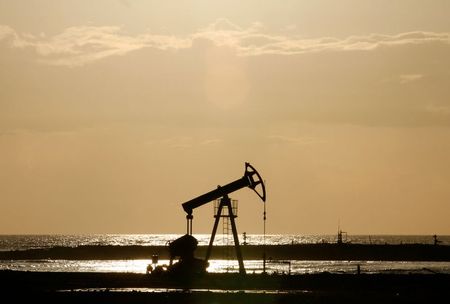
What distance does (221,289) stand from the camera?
54.0 metres

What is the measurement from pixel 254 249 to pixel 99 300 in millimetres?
103197

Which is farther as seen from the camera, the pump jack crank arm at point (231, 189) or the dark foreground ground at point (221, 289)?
the pump jack crank arm at point (231, 189)

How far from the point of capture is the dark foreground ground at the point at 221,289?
4697cm

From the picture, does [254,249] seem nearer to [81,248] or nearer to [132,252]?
[132,252]

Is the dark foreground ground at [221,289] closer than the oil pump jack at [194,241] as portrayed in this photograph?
Yes

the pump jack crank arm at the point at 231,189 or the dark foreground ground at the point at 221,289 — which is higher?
the pump jack crank arm at the point at 231,189

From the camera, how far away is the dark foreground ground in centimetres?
4697

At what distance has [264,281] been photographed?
61562 mm

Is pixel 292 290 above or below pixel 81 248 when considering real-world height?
below

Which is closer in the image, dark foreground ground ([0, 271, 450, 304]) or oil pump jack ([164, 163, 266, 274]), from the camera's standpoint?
dark foreground ground ([0, 271, 450, 304])

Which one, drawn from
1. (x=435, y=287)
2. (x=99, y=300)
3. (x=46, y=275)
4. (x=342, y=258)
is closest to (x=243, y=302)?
(x=99, y=300)

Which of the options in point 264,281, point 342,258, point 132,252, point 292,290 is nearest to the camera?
point 292,290

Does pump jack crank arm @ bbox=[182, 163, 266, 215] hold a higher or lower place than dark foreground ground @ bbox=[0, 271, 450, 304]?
higher

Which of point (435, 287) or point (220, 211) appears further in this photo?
point (220, 211)
